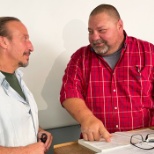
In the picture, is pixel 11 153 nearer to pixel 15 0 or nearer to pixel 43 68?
pixel 43 68

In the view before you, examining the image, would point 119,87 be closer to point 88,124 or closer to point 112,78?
point 112,78

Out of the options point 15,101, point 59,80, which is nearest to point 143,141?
point 15,101

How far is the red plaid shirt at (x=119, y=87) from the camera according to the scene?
144 centimetres

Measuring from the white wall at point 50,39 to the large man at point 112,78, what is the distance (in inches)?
9.2

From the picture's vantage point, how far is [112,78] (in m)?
1.46

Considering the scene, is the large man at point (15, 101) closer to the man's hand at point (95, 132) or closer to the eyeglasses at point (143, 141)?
the man's hand at point (95, 132)

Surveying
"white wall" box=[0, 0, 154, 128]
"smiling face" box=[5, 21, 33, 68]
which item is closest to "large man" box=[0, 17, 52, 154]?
"smiling face" box=[5, 21, 33, 68]

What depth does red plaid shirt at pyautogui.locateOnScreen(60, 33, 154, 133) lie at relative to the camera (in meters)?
1.44

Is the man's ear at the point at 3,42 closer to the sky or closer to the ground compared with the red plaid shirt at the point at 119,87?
closer to the sky

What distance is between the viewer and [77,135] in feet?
6.19

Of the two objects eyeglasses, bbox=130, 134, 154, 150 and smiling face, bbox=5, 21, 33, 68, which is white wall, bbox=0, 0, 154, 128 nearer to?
smiling face, bbox=5, 21, 33, 68

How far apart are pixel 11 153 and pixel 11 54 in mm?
509

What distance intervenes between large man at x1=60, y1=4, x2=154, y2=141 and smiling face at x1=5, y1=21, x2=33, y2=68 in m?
0.29

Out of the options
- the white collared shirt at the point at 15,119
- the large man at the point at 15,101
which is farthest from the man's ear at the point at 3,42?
the white collared shirt at the point at 15,119
